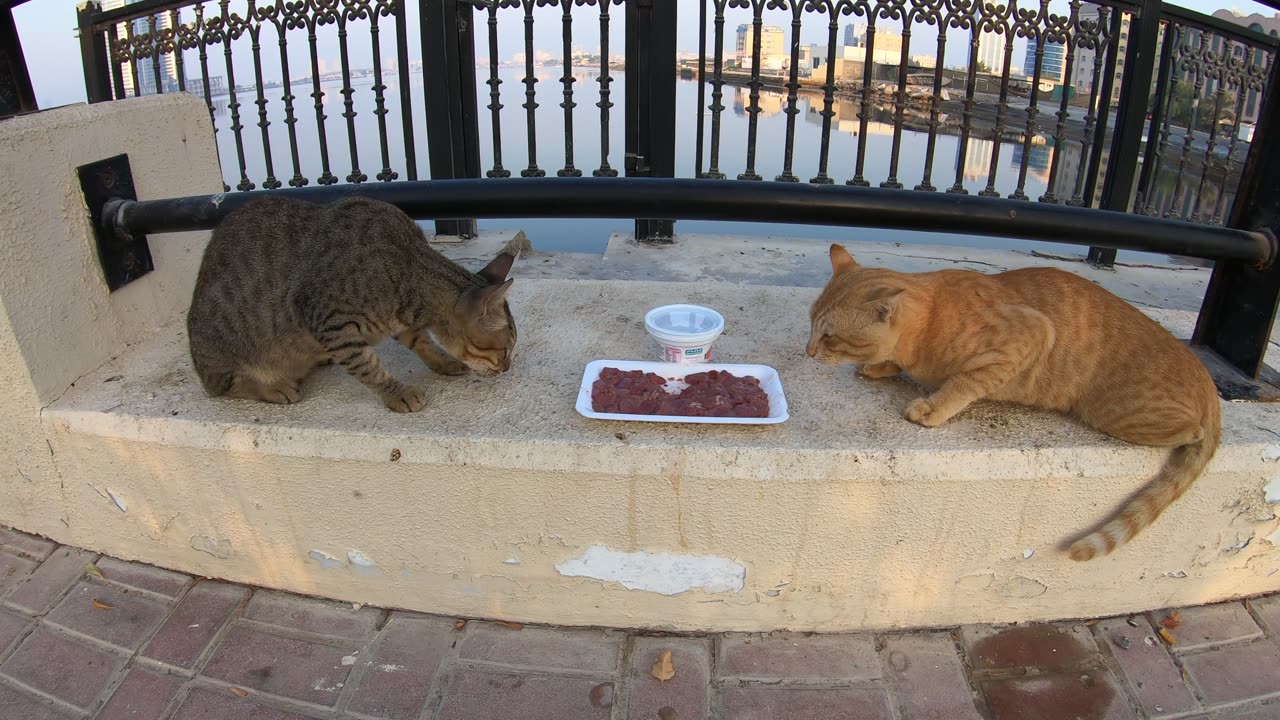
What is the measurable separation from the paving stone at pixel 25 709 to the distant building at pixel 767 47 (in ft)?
14.6

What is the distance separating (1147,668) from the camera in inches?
88.3

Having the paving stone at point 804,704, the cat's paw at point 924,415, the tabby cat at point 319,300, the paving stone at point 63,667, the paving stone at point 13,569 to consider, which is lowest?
the paving stone at point 804,704

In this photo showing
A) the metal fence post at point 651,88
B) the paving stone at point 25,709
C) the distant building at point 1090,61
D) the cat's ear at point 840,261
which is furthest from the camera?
the distant building at point 1090,61

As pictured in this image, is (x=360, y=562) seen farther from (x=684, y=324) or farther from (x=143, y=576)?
(x=684, y=324)

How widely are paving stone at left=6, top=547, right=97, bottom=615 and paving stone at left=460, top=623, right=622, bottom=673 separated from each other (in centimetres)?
129

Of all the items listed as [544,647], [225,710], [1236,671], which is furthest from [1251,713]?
[225,710]

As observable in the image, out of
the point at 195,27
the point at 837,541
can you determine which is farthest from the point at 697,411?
the point at 195,27

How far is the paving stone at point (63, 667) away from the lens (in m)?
2.09

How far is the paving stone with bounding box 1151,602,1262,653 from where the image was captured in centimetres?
233

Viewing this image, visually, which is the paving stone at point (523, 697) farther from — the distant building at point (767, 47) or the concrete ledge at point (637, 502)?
the distant building at point (767, 47)

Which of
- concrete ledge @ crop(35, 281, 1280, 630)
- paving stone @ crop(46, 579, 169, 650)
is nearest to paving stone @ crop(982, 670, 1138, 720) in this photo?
concrete ledge @ crop(35, 281, 1280, 630)

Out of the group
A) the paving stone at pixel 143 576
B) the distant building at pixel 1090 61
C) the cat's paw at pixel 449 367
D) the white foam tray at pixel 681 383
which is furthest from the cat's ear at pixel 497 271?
the distant building at pixel 1090 61

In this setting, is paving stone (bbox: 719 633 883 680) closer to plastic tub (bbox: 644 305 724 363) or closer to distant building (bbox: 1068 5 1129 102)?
plastic tub (bbox: 644 305 724 363)

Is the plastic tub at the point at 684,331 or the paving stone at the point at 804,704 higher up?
the plastic tub at the point at 684,331
